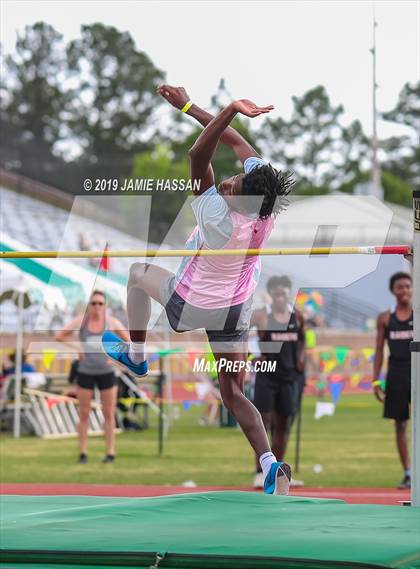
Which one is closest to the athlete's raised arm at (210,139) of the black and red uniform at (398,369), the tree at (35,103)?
the black and red uniform at (398,369)

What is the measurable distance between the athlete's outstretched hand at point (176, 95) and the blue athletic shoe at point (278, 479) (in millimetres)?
1882

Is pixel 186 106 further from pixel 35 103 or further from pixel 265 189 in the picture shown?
pixel 35 103

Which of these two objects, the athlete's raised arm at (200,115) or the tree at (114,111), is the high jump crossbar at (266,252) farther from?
the tree at (114,111)

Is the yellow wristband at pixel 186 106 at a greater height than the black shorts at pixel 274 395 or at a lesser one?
greater

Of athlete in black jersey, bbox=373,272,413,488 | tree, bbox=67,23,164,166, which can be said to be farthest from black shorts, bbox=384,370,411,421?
tree, bbox=67,23,164,166

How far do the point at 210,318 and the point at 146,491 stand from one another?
3722mm

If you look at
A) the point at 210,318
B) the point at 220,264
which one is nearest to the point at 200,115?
the point at 220,264

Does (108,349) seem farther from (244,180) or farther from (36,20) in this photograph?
(36,20)

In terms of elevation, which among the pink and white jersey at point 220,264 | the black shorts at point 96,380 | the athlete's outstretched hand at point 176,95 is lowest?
the pink and white jersey at point 220,264

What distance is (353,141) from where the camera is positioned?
50.7 metres

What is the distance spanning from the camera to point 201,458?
12477 mm

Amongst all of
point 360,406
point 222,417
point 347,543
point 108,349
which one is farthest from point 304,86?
point 360,406

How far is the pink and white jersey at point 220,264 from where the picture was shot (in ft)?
19.0

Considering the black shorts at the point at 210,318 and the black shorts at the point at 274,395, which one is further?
the black shorts at the point at 274,395
